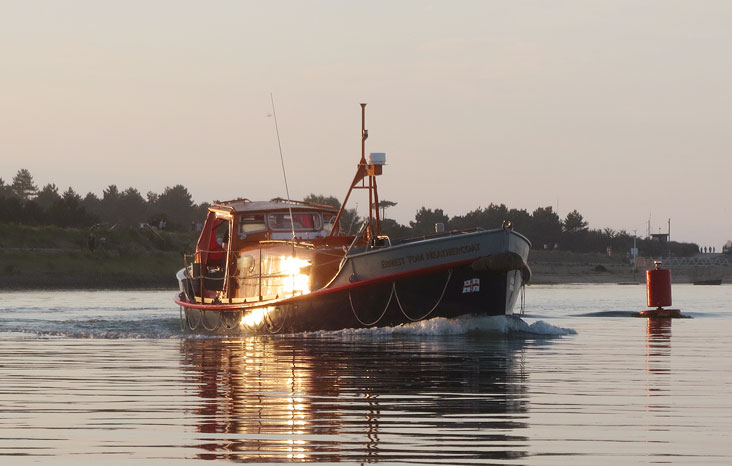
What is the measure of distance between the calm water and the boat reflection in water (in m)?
0.03

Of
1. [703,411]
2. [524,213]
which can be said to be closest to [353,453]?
[703,411]

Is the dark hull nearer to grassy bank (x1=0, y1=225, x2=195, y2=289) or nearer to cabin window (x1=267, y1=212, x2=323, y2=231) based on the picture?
A: cabin window (x1=267, y1=212, x2=323, y2=231)

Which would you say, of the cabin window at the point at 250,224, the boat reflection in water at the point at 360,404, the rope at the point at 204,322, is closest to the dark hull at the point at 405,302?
A: the rope at the point at 204,322

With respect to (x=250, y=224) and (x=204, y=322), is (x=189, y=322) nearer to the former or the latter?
(x=204, y=322)

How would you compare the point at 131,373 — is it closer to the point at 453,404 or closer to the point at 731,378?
the point at 453,404

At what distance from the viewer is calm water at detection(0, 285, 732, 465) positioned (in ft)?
31.7

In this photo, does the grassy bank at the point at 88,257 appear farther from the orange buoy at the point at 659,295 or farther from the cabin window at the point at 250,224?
the cabin window at the point at 250,224

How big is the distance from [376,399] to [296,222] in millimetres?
16642

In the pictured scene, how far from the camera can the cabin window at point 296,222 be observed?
29.2 meters

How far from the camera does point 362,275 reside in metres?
24.7

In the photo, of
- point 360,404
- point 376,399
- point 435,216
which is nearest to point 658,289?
point 376,399

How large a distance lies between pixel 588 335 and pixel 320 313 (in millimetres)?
5647

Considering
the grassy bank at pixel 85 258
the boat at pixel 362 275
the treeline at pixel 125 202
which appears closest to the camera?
the boat at pixel 362 275

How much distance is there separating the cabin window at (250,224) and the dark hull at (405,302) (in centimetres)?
362
